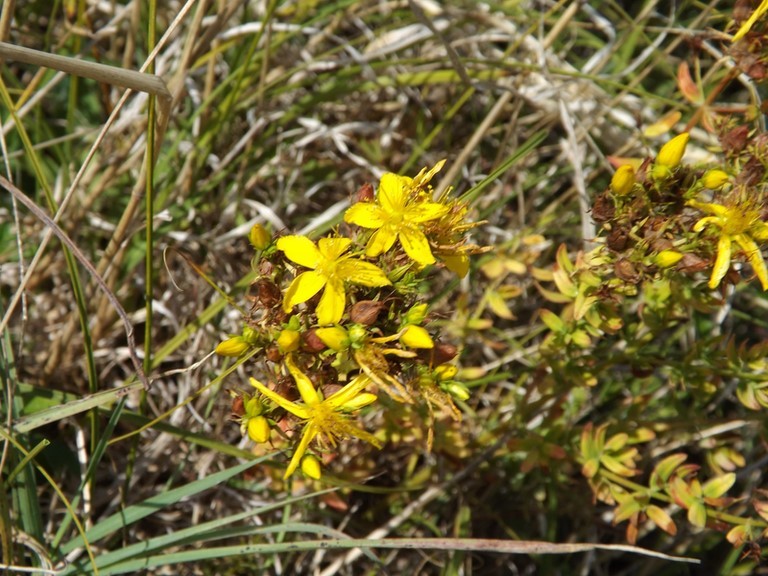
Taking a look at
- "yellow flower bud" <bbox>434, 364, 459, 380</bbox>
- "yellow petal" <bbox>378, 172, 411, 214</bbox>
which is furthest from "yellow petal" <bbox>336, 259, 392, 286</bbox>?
"yellow flower bud" <bbox>434, 364, 459, 380</bbox>

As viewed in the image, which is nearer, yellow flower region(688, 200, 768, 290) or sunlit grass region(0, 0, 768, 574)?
yellow flower region(688, 200, 768, 290)

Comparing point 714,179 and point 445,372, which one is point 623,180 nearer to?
point 714,179

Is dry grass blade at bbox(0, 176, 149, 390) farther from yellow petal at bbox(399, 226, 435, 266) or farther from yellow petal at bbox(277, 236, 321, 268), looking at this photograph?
yellow petal at bbox(399, 226, 435, 266)

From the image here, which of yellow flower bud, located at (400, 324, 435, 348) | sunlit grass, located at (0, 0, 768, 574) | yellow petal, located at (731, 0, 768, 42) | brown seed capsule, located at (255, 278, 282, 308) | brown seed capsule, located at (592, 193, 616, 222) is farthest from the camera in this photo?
sunlit grass, located at (0, 0, 768, 574)

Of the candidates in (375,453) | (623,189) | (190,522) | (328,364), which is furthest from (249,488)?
(623,189)

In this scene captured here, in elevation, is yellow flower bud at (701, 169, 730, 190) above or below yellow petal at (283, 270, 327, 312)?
above

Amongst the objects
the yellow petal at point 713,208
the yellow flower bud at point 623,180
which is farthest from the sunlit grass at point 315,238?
the yellow flower bud at point 623,180

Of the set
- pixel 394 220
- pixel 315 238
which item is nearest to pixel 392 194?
pixel 394 220

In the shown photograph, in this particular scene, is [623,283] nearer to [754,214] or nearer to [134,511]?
[754,214]
